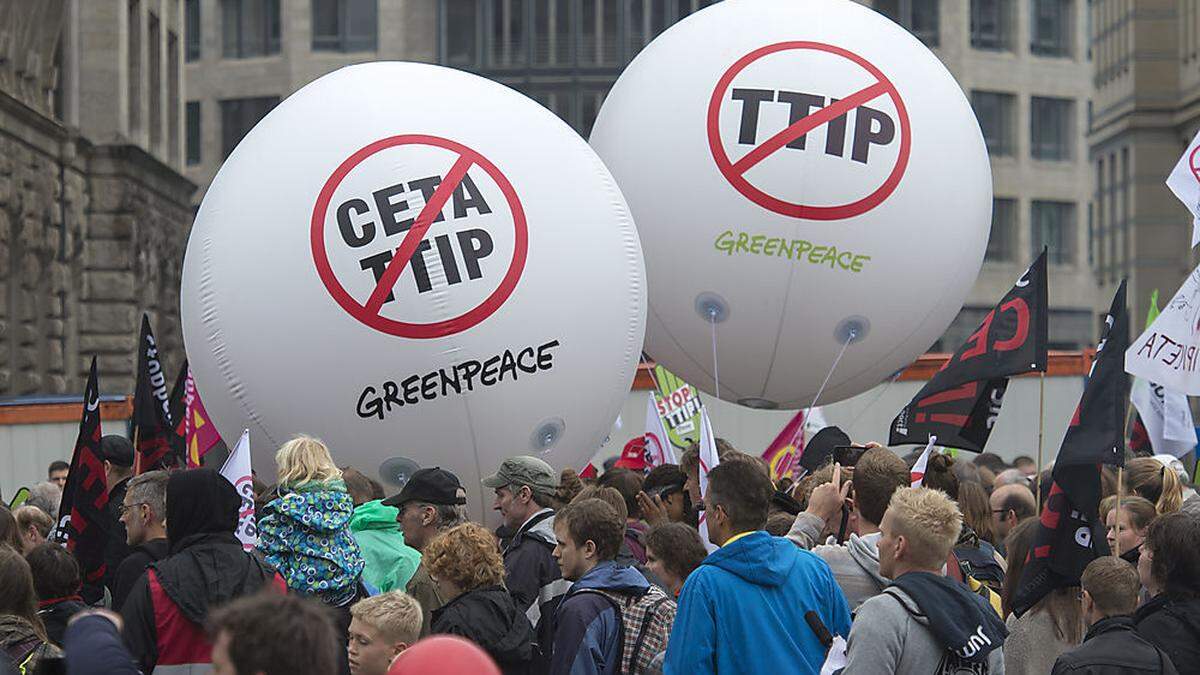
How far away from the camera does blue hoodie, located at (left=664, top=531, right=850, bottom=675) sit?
235 inches

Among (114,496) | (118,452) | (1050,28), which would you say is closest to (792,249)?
(118,452)

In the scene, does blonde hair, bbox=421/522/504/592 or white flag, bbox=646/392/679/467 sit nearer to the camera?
blonde hair, bbox=421/522/504/592

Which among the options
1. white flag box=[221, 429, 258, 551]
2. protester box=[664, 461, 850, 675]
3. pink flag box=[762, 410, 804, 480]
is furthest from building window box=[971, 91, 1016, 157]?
protester box=[664, 461, 850, 675]

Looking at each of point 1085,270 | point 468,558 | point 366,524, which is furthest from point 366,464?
point 1085,270

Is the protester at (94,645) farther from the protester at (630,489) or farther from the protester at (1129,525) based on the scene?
the protester at (630,489)

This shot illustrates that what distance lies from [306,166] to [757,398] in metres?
3.59

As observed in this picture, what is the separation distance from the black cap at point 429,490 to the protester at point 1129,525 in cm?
267

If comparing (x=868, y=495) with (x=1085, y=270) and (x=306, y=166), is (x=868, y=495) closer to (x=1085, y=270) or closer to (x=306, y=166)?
(x=306, y=166)

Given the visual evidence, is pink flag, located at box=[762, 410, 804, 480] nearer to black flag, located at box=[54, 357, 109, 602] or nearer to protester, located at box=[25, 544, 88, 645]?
black flag, located at box=[54, 357, 109, 602]

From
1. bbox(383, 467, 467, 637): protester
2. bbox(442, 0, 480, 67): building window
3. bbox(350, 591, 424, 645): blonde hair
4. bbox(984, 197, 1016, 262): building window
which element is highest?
bbox(442, 0, 480, 67): building window

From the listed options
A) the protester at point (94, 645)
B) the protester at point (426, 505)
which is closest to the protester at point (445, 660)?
the protester at point (94, 645)

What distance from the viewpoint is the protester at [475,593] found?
658cm

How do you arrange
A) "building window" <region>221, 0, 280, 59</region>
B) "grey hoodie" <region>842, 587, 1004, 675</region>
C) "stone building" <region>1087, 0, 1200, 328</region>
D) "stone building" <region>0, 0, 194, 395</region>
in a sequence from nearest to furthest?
"grey hoodie" <region>842, 587, 1004, 675</region>
"stone building" <region>0, 0, 194, 395</region>
"stone building" <region>1087, 0, 1200, 328</region>
"building window" <region>221, 0, 280, 59</region>

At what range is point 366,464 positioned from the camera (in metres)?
8.50
